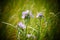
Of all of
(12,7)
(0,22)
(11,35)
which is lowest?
(11,35)

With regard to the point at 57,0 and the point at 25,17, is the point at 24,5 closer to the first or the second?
the point at 25,17

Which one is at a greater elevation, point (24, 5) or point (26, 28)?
point (24, 5)

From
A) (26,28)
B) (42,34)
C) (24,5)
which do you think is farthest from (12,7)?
(42,34)

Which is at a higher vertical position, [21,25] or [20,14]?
[20,14]

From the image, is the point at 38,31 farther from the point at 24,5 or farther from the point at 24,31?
the point at 24,5

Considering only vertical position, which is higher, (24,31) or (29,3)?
(29,3)

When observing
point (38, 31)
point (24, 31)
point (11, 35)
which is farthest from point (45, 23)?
point (11, 35)
